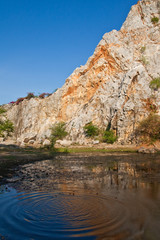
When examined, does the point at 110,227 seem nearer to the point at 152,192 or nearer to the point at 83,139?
the point at 152,192

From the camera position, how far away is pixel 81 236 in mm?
4438

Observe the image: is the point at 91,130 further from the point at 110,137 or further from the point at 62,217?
the point at 62,217

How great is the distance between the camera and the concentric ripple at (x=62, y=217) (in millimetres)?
→ 4570

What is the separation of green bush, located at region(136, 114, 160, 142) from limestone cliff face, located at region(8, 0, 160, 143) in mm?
2297

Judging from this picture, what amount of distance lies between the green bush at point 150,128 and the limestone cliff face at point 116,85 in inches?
90.4

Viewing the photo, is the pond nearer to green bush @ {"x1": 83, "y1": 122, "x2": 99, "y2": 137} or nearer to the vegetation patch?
the vegetation patch

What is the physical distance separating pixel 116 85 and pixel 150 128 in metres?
18.4

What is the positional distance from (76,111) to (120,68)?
711 inches

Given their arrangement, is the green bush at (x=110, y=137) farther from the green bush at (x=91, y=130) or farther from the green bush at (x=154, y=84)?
the green bush at (x=154, y=84)

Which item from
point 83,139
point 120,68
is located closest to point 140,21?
point 120,68

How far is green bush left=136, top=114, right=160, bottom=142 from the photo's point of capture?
3434cm

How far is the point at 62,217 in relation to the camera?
5.56m

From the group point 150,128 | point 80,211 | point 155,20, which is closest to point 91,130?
point 150,128

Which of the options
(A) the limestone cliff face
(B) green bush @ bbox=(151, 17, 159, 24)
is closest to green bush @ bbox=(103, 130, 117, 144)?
(A) the limestone cliff face
